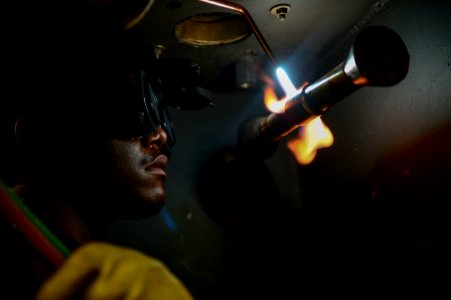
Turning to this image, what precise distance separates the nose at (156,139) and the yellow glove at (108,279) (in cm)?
105

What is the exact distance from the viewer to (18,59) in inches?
67.2

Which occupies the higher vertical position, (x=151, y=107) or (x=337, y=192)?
(x=151, y=107)

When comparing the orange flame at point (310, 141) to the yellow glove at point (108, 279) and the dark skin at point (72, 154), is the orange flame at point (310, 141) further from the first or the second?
the yellow glove at point (108, 279)

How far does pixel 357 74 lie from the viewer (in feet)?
3.41

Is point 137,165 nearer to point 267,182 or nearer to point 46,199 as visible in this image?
point 46,199

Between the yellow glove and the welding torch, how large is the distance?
2.75 feet

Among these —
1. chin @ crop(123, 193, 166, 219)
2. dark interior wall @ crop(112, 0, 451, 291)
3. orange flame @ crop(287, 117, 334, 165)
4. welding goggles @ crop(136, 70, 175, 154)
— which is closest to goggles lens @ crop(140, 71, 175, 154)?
welding goggles @ crop(136, 70, 175, 154)

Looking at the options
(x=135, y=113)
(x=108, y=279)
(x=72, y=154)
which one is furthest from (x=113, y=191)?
(x=108, y=279)

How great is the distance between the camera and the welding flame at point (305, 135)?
1920 millimetres

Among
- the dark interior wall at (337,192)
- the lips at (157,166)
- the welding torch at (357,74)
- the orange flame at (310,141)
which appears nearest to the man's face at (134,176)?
the lips at (157,166)

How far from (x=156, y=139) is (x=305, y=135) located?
990 millimetres

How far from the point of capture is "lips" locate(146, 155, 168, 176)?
1718 mm

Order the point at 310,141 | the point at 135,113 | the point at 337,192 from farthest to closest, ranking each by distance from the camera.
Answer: the point at 310,141 → the point at 337,192 → the point at 135,113

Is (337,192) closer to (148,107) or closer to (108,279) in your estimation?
(148,107)
